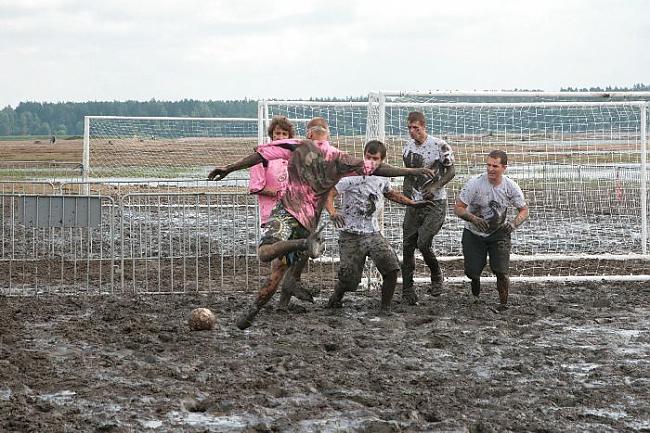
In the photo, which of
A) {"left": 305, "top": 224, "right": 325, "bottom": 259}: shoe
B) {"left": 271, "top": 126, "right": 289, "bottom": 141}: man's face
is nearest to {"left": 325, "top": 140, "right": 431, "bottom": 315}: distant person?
{"left": 271, "top": 126, "right": 289, "bottom": 141}: man's face

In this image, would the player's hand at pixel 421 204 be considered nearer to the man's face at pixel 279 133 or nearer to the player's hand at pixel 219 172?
the man's face at pixel 279 133

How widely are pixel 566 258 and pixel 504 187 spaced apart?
117 inches

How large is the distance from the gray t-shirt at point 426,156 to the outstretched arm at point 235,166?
7.30 ft

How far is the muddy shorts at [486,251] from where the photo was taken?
39.4ft

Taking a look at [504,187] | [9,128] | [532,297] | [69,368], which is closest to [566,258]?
[532,297]

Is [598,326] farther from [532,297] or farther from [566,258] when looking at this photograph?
[566,258]

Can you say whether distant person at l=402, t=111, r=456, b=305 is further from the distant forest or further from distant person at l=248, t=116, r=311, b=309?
the distant forest

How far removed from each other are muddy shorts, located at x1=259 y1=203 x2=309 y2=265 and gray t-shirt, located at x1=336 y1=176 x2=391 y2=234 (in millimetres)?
1151

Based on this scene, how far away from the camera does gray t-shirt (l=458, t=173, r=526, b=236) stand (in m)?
12.0

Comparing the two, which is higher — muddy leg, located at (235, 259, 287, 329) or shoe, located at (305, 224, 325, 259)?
shoe, located at (305, 224, 325, 259)

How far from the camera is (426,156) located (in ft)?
40.5

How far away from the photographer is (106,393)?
8.12 meters

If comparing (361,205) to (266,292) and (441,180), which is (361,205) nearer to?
(441,180)

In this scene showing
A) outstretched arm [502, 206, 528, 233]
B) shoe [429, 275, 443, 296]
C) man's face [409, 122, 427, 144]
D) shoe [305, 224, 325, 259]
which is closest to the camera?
shoe [305, 224, 325, 259]
